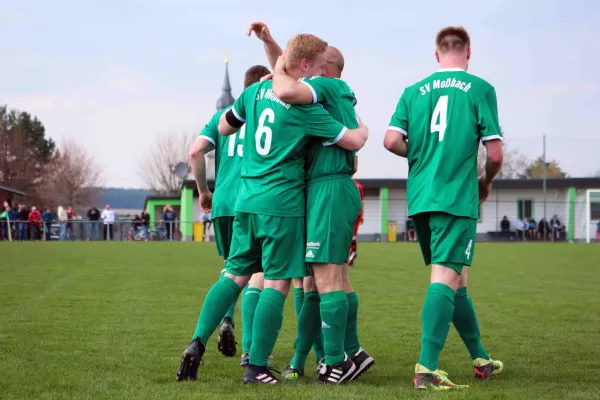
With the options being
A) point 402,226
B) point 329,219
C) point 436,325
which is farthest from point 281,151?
point 402,226

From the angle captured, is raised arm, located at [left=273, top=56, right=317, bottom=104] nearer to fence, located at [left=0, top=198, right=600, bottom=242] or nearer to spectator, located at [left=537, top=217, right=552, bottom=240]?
fence, located at [left=0, top=198, right=600, bottom=242]

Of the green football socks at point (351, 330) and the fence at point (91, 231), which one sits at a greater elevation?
the fence at point (91, 231)

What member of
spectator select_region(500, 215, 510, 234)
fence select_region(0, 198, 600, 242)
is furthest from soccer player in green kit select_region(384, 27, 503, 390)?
spectator select_region(500, 215, 510, 234)

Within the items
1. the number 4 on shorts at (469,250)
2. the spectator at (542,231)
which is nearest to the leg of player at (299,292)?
the number 4 on shorts at (469,250)

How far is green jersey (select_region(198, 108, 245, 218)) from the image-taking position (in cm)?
627

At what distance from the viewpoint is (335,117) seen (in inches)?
212

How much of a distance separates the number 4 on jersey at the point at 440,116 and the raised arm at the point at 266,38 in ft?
4.24

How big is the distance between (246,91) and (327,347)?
5.64 ft

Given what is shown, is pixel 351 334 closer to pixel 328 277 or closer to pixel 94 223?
pixel 328 277

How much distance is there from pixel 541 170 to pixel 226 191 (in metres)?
46.1

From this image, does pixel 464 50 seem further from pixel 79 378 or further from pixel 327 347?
pixel 79 378

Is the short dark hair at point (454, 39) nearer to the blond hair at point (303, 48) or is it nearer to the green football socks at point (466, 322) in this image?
the blond hair at point (303, 48)

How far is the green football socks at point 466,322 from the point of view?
5.53m

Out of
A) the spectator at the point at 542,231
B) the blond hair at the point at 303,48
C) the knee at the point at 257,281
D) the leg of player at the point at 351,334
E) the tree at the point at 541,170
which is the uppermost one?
the tree at the point at 541,170
